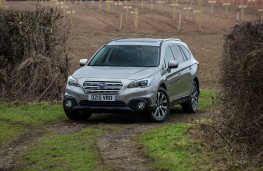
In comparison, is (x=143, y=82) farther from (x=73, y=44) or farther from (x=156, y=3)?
(x=156, y=3)

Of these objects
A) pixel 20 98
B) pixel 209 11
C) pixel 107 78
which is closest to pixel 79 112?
pixel 107 78

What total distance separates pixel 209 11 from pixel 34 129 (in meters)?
54.0

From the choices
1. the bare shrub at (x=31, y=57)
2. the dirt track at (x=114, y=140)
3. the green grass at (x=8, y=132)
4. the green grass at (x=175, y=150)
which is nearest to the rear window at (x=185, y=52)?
the dirt track at (x=114, y=140)

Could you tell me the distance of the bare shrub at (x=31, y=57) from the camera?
18891mm

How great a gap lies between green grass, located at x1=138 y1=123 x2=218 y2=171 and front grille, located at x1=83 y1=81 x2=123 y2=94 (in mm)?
1747

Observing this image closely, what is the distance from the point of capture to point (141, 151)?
1142cm

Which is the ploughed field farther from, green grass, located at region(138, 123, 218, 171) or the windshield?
green grass, located at region(138, 123, 218, 171)

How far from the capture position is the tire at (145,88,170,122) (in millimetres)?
15234

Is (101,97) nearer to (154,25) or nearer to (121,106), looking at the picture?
(121,106)

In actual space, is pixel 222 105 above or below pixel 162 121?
above

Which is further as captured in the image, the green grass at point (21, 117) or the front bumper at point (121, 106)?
the front bumper at point (121, 106)

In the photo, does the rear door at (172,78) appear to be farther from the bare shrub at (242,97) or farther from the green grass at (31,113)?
the bare shrub at (242,97)

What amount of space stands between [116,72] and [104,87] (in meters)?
0.56

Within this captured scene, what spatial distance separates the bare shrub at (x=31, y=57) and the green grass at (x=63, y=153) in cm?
530
